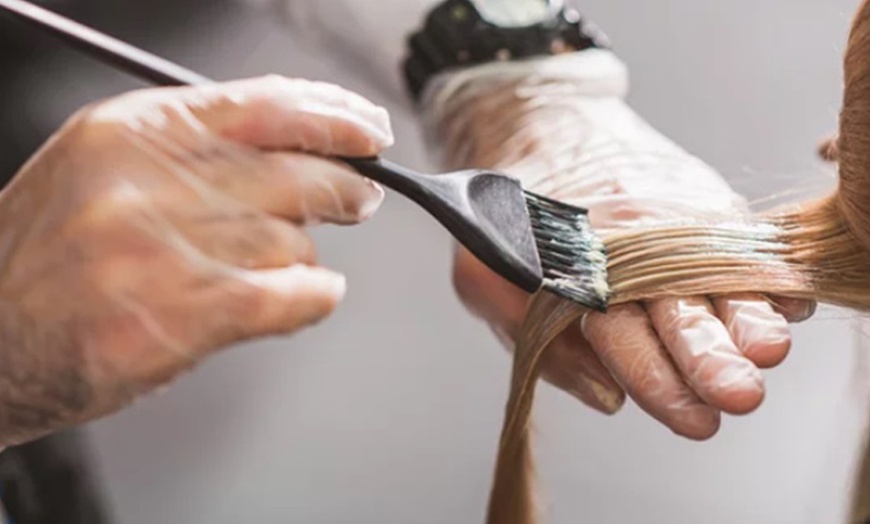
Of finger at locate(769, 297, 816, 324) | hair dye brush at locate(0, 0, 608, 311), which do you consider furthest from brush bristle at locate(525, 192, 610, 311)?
finger at locate(769, 297, 816, 324)

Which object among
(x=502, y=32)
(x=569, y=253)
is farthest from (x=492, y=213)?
(x=502, y=32)

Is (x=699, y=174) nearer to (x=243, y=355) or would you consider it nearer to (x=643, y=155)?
(x=643, y=155)

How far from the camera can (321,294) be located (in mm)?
581

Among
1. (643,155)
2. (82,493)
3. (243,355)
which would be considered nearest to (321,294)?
(643,155)

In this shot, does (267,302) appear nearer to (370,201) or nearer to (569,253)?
(370,201)

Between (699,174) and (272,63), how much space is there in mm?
814

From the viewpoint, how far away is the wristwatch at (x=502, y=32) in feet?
3.48

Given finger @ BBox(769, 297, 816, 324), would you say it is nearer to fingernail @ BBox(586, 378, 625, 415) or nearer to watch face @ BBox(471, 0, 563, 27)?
fingernail @ BBox(586, 378, 625, 415)

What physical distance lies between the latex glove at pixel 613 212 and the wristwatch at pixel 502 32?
2cm

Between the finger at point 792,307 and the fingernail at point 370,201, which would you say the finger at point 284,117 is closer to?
the fingernail at point 370,201

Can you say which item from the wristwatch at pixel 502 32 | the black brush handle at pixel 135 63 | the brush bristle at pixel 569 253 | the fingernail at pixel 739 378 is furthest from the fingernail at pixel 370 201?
the wristwatch at pixel 502 32

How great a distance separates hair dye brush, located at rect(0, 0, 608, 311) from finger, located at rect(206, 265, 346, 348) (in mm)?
75

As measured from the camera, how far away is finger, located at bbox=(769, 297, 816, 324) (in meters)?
0.70

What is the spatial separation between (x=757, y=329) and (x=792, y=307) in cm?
5
